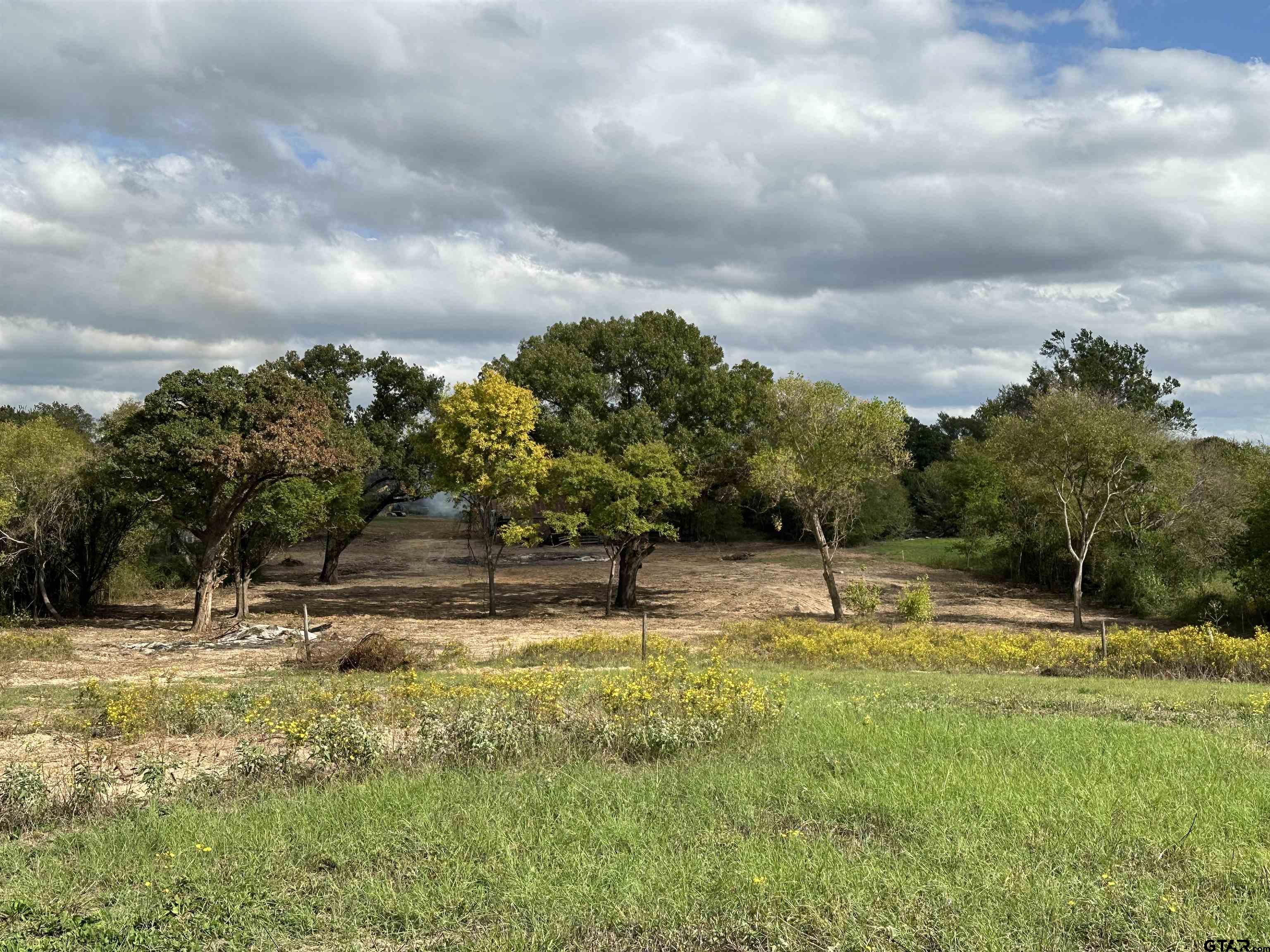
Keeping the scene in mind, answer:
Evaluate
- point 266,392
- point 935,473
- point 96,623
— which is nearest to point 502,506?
point 266,392

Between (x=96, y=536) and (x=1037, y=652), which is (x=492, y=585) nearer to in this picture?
(x=96, y=536)

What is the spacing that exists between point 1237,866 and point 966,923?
71.8 inches

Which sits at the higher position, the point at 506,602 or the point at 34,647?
the point at 34,647

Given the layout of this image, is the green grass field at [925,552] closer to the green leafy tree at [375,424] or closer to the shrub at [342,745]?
the green leafy tree at [375,424]

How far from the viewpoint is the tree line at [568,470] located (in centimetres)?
2230

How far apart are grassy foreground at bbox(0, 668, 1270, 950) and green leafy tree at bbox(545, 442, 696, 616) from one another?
17.4 m

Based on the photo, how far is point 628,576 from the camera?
30469mm

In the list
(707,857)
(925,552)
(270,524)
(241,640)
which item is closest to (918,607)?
(241,640)

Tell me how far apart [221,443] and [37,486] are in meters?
5.61

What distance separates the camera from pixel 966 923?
4785 millimetres

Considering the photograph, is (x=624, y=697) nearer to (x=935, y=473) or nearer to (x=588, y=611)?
(x=588, y=611)

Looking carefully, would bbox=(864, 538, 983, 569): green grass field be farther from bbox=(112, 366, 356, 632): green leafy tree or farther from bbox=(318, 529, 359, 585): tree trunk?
bbox=(112, 366, 356, 632): green leafy tree

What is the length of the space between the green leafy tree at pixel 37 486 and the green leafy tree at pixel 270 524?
4.06 meters

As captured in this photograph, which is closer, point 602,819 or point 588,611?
point 602,819
